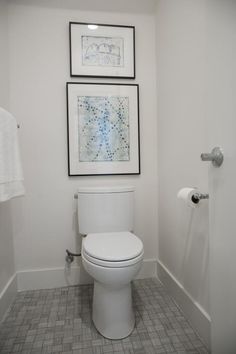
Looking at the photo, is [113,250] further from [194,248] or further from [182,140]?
[182,140]

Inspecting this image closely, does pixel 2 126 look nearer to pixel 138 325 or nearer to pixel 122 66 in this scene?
pixel 122 66

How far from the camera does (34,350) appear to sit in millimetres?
1178

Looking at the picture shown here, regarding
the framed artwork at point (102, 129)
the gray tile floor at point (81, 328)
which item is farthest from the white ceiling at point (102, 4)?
the gray tile floor at point (81, 328)

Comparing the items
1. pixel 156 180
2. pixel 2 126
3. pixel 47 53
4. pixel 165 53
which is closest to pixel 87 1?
pixel 47 53

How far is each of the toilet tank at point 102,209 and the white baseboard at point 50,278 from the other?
16.5 inches

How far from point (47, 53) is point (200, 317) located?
204cm

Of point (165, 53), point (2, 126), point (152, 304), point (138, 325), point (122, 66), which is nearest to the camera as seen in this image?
point (2, 126)

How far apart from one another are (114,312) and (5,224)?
0.94 meters

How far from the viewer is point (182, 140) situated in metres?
1.47

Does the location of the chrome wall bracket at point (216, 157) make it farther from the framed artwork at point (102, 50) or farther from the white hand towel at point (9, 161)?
the framed artwork at point (102, 50)

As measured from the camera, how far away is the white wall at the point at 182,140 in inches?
49.1

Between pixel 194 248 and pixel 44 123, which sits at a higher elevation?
pixel 44 123

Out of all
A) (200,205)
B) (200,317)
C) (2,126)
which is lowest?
(200,317)

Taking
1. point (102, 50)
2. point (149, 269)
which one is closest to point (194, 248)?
point (149, 269)
